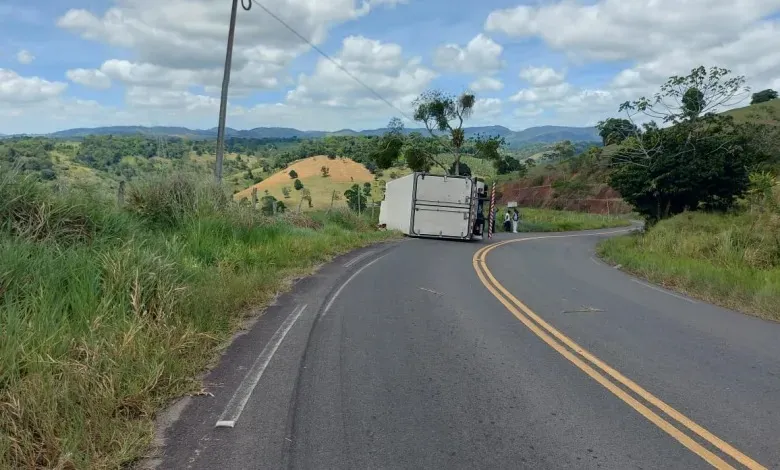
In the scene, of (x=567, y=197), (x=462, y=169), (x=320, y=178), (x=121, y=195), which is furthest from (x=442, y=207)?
(x=567, y=197)

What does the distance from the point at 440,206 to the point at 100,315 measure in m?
23.0

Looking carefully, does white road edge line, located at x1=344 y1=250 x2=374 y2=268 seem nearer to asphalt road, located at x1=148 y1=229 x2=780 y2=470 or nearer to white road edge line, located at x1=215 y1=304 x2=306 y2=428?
asphalt road, located at x1=148 y1=229 x2=780 y2=470

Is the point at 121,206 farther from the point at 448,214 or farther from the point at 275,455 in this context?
the point at 448,214

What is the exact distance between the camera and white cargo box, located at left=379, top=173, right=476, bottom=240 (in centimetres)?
2828

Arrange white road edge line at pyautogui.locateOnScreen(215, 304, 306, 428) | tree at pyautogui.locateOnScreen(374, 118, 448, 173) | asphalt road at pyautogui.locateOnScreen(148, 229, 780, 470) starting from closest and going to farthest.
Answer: asphalt road at pyautogui.locateOnScreen(148, 229, 780, 470), white road edge line at pyautogui.locateOnScreen(215, 304, 306, 428), tree at pyautogui.locateOnScreen(374, 118, 448, 173)

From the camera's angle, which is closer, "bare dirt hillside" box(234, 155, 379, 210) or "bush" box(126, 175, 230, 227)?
"bush" box(126, 175, 230, 227)

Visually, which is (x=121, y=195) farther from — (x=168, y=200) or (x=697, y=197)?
(x=697, y=197)

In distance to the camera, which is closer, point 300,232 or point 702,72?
point 300,232

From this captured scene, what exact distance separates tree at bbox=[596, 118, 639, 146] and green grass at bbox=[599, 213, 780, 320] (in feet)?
24.9

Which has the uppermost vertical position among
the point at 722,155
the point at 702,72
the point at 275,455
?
the point at 702,72

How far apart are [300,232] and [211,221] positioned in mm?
6412

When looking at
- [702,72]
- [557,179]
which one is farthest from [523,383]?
[557,179]

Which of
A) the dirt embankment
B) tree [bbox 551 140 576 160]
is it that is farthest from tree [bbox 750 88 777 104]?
the dirt embankment

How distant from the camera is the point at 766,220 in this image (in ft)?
56.1
